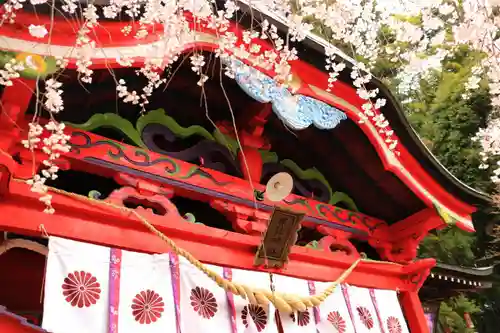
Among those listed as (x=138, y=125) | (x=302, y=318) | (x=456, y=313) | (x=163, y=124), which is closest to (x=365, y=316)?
(x=302, y=318)

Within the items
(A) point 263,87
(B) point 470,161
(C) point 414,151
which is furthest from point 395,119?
(B) point 470,161

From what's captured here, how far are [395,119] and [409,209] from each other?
3.46ft

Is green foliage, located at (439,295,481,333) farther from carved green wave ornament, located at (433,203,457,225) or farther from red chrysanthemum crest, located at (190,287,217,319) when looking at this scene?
red chrysanthemum crest, located at (190,287,217,319)

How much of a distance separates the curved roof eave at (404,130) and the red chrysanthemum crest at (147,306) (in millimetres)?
2105

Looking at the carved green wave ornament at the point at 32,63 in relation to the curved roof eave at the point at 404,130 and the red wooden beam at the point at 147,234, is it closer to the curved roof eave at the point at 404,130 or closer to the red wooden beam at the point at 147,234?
the red wooden beam at the point at 147,234

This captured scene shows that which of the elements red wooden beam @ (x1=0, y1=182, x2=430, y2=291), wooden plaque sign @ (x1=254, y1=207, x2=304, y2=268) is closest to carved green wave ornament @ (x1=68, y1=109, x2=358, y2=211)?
red wooden beam @ (x1=0, y1=182, x2=430, y2=291)

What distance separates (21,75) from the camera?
248 cm

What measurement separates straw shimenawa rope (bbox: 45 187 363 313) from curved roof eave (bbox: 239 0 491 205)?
169cm

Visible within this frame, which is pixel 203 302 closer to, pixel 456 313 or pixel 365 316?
pixel 365 316

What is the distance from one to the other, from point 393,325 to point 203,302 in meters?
1.97

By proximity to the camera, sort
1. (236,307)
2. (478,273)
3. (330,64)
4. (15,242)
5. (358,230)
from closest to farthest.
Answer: (15,242) → (236,307) → (330,64) → (358,230) → (478,273)

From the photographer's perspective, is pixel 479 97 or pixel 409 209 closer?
pixel 409 209

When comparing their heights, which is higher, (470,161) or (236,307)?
(470,161)

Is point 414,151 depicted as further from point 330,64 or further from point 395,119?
point 330,64
